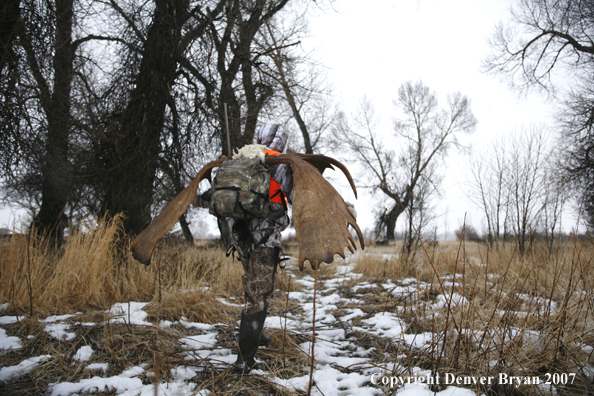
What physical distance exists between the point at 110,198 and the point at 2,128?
181 cm

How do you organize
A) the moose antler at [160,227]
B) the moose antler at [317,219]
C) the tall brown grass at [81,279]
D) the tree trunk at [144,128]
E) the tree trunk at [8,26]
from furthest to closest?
the tree trunk at [144,128] < the tree trunk at [8,26] < the tall brown grass at [81,279] < the moose antler at [160,227] < the moose antler at [317,219]

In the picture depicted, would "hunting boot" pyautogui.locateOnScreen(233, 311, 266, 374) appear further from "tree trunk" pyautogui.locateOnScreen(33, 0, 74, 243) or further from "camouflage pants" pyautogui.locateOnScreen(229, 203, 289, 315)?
"tree trunk" pyautogui.locateOnScreen(33, 0, 74, 243)

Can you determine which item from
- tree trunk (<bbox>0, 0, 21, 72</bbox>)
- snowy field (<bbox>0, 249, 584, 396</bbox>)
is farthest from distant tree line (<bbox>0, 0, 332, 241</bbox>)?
snowy field (<bbox>0, 249, 584, 396</bbox>)

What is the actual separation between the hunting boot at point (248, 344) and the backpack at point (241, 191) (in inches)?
30.7

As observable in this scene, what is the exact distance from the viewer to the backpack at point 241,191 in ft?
6.40

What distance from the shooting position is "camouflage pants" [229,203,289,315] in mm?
2205

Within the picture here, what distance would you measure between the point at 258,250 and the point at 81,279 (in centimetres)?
244

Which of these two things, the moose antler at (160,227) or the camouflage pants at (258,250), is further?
the camouflage pants at (258,250)

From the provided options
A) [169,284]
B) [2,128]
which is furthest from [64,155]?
[169,284]

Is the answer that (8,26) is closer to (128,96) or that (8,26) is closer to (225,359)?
(128,96)

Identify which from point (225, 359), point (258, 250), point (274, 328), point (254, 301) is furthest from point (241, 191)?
point (274, 328)

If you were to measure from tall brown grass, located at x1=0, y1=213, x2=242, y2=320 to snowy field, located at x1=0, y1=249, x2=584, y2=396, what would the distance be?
25cm

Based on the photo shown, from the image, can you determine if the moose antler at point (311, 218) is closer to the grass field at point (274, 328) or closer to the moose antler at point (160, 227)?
the moose antler at point (160, 227)

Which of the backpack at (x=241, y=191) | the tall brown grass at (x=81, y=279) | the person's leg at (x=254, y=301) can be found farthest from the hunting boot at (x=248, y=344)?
the tall brown grass at (x=81, y=279)
